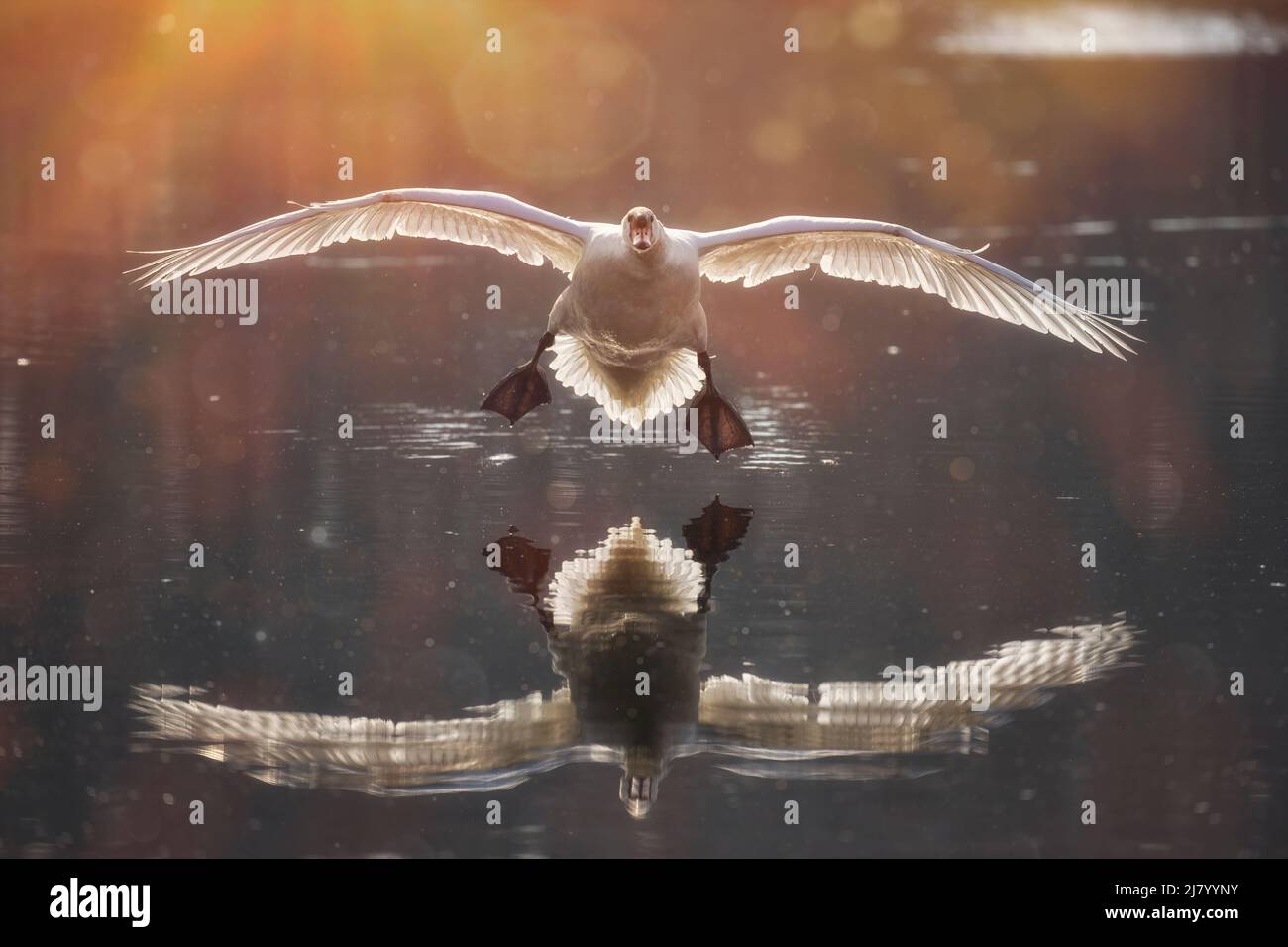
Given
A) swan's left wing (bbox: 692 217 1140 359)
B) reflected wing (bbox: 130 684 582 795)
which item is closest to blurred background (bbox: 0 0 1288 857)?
reflected wing (bbox: 130 684 582 795)

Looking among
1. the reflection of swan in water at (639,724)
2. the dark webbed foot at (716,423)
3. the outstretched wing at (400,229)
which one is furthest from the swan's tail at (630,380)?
the reflection of swan in water at (639,724)

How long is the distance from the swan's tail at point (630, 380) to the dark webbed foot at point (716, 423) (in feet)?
1.39

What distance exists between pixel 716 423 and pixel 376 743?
140 inches

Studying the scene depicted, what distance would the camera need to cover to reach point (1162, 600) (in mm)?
5938

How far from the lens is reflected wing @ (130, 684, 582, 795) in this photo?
4430 millimetres

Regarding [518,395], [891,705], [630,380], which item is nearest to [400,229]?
[518,395]

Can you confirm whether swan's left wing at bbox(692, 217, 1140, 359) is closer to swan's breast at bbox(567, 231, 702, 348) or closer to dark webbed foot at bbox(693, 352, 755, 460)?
swan's breast at bbox(567, 231, 702, 348)

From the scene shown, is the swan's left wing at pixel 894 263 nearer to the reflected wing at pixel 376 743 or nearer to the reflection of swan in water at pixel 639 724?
the reflection of swan in water at pixel 639 724

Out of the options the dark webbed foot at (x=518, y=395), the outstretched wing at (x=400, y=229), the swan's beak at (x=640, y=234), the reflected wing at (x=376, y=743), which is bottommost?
the reflected wing at (x=376, y=743)

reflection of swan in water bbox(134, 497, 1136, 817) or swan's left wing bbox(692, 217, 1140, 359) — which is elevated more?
swan's left wing bbox(692, 217, 1140, 359)

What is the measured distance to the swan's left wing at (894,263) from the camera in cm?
768

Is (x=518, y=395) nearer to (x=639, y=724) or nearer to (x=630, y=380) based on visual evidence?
(x=630, y=380)

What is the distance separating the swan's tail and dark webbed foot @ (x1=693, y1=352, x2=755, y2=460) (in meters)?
0.42

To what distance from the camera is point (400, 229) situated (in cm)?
859
